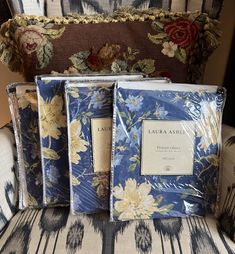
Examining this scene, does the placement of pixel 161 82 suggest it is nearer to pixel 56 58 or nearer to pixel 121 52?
pixel 121 52

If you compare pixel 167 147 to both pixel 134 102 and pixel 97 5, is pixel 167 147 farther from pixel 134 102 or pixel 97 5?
pixel 97 5

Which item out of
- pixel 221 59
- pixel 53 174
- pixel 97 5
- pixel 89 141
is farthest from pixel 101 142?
pixel 221 59

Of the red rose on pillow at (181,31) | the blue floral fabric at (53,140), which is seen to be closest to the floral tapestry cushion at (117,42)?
the red rose on pillow at (181,31)

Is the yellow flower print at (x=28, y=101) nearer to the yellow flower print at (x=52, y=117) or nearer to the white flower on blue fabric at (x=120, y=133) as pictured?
the yellow flower print at (x=52, y=117)

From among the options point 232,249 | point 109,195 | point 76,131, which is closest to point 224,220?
point 232,249

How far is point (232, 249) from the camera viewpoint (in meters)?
0.63

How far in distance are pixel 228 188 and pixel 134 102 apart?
0.85 ft

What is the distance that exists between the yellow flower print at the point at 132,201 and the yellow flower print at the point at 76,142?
105 mm

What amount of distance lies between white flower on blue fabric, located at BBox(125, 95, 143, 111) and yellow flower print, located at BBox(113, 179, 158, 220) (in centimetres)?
15

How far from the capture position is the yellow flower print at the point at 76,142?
2.31 feet

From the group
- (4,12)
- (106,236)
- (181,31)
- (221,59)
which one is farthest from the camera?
(221,59)

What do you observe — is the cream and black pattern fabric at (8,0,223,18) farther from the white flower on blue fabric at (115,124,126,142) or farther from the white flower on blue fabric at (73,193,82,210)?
the white flower on blue fabric at (73,193,82,210)

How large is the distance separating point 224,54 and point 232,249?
2.00ft

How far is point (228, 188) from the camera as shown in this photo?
700mm
